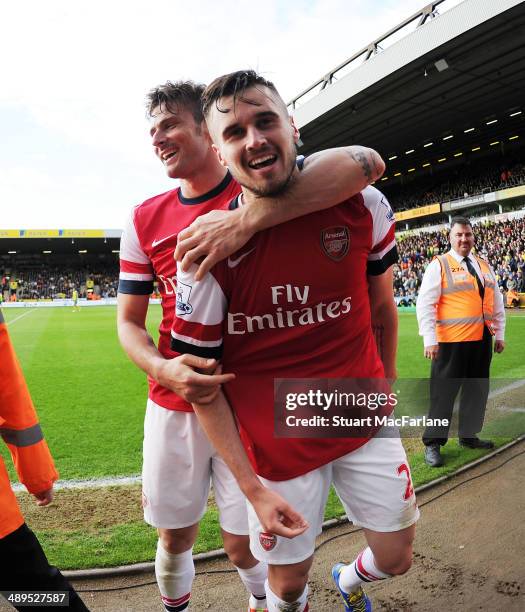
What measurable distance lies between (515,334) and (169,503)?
41.4 feet

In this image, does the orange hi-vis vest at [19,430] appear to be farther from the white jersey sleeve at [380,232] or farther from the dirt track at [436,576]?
the white jersey sleeve at [380,232]

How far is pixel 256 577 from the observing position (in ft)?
8.40

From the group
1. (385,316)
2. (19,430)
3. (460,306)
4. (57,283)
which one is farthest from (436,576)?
(57,283)

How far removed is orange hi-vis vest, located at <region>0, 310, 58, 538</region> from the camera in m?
1.90

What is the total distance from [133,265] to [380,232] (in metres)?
1.12

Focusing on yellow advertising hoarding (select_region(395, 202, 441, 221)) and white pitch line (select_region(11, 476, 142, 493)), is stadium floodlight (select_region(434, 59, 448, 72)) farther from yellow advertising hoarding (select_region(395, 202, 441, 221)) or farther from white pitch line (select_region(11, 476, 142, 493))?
white pitch line (select_region(11, 476, 142, 493))

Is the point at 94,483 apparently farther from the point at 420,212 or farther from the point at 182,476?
the point at 420,212

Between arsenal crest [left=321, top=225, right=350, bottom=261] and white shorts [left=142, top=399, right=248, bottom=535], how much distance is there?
0.99m

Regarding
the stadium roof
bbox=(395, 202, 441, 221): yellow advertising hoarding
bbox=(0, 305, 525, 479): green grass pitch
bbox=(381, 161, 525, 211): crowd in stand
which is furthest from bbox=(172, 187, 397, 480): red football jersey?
bbox=(395, 202, 441, 221): yellow advertising hoarding

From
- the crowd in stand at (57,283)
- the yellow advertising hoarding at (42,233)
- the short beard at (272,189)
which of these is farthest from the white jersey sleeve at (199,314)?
the crowd in stand at (57,283)

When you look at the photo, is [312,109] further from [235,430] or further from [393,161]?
[235,430]

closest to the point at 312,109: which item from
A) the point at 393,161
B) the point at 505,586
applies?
the point at 393,161

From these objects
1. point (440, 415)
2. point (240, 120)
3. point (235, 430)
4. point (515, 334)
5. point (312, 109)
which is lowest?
point (515, 334)

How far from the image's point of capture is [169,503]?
239 centimetres
